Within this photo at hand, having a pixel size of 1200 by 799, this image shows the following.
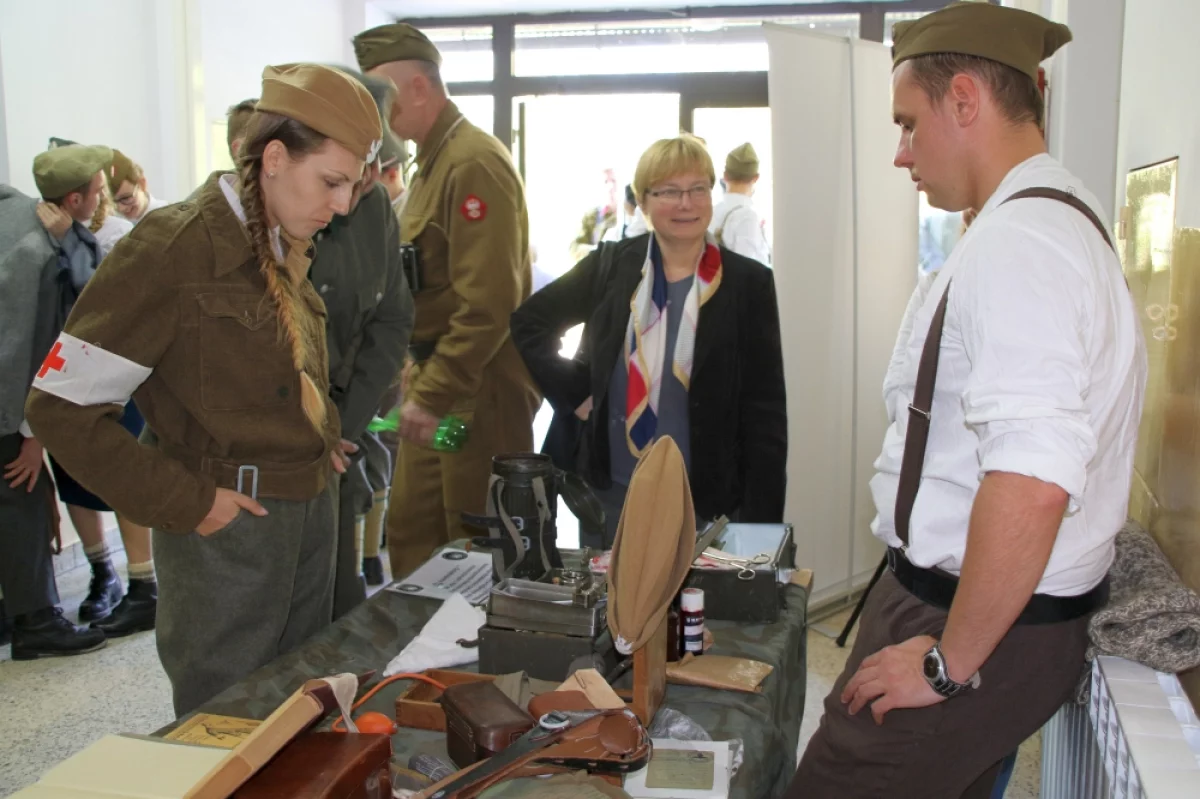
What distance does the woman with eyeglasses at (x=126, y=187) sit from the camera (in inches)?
147

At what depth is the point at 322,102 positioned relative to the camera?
4.99ft

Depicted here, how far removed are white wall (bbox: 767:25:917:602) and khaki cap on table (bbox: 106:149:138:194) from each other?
2389 millimetres

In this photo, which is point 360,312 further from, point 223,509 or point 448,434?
point 223,509

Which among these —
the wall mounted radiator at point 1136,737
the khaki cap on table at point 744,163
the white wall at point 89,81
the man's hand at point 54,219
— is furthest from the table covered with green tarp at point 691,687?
the khaki cap on table at point 744,163

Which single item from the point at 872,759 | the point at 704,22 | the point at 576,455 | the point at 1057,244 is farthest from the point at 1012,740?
the point at 704,22

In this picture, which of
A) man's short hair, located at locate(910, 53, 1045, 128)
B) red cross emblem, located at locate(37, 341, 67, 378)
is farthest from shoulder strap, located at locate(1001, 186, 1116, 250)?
red cross emblem, located at locate(37, 341, 67, 378)

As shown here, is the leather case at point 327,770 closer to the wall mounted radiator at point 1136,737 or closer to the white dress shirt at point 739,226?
the wall mounted radiator at point 1136,737

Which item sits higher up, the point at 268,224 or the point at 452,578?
the point at 268,224

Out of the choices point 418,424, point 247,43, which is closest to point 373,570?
point 418,424

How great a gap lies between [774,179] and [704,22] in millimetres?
4175

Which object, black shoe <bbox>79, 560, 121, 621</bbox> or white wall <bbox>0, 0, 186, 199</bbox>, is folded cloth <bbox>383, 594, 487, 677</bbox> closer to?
black shoe <bbox>79, 560, 121, 621</bbox>

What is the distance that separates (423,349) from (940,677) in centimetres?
183

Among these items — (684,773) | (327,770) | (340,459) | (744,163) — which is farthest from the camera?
(744,163)

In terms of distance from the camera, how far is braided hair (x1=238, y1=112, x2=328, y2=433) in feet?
5.04
